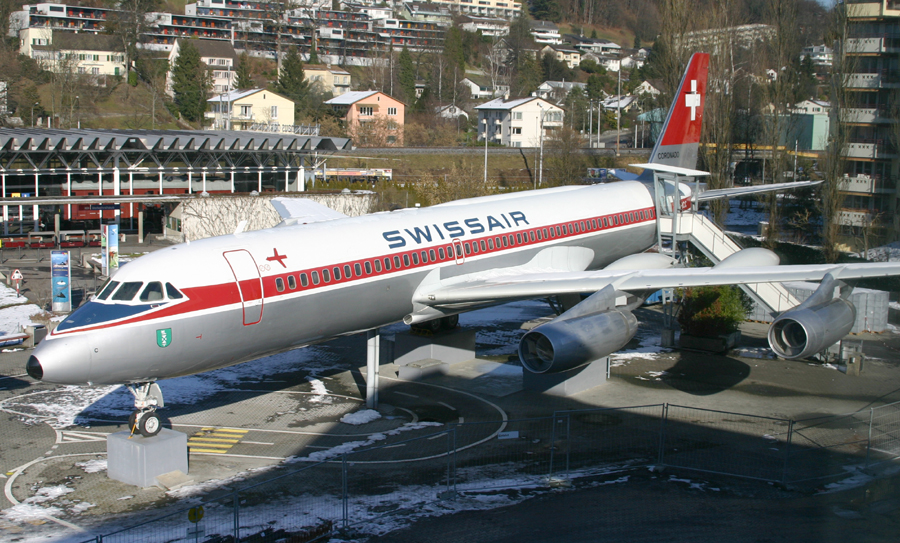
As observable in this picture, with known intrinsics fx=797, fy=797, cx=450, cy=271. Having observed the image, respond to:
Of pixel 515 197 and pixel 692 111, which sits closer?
pixel 515 197

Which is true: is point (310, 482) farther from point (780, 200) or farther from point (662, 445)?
point (780, 200)

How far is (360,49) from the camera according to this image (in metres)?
182

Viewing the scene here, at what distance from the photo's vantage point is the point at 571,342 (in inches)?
744

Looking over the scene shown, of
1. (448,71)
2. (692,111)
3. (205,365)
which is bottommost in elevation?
(205,365)

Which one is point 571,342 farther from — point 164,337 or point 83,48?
point 83,48

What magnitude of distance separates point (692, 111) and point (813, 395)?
15112 millimetres

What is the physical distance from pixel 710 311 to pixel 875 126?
2650 cm

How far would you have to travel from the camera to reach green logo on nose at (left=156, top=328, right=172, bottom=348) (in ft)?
57.1

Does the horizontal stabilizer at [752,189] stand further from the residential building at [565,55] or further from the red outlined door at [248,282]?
the residential building at [565,55]

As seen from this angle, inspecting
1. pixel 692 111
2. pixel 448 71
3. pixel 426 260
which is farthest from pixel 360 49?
pixel 426 260

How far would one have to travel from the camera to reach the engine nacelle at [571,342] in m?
18.8

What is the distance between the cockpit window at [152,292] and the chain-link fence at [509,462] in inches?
175

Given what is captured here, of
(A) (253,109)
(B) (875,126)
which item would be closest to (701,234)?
(B) (875,126)

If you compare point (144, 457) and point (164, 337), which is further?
point (164, 337)
